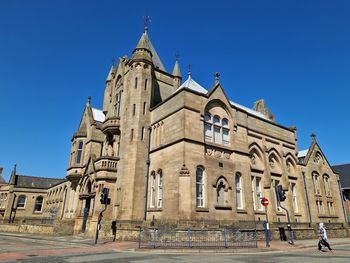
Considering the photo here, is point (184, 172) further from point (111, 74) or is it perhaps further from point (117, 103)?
point (111, 74)

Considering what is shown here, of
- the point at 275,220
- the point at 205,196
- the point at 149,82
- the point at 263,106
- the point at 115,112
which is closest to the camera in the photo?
the point at 205,196

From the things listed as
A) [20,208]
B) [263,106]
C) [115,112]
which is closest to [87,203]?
[115,112]

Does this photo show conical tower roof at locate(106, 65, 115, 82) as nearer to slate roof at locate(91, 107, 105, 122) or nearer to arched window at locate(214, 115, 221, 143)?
slate roof at locate(91, 107, 105, 122)

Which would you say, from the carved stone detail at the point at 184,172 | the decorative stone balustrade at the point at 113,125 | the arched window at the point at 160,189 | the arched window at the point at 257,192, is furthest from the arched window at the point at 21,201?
the arched window at the point at 257,192

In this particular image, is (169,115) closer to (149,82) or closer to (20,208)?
(149,82)

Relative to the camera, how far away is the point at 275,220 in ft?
81.7

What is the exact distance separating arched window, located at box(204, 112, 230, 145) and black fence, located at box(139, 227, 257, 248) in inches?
327

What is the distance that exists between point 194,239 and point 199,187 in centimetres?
478

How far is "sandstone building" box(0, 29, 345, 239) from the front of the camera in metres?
20.3

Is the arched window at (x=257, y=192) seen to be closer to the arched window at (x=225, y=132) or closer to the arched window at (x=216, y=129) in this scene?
the arched window at (x=225, y=132)

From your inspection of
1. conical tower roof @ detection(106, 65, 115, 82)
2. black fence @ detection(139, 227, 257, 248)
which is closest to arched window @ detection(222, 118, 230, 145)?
black fence @ detection(139, 227, 257, 248)

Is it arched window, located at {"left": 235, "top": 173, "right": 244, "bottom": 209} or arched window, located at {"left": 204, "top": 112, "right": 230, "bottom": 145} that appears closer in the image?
arched window, located at {"left": 235, "top": 173, "right": 244, "bottom": 209}

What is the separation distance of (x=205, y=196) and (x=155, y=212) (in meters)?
4.42

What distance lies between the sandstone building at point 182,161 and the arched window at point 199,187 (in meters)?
0.08
